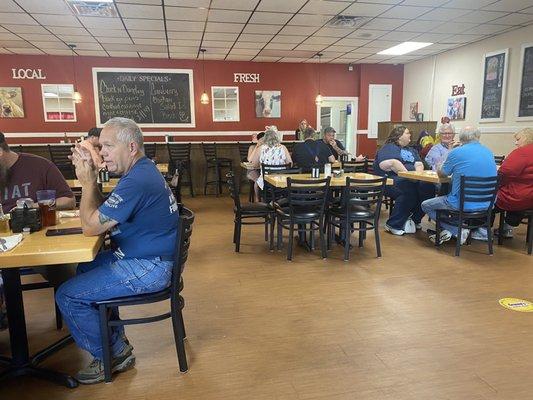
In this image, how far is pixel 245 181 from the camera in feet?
28.2

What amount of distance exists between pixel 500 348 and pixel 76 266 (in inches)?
105

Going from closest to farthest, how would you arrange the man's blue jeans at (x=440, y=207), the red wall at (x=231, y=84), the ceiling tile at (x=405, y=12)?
the man's blue jeans at (x=440, y=207) < the ceiling tile at (x=405, y=12) < the red wall at (x=231, y=84)

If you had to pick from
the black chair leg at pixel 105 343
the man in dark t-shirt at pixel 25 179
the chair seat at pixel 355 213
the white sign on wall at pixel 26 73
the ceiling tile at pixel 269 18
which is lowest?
the black chair leg at pixel 105 343

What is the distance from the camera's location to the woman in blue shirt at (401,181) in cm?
495

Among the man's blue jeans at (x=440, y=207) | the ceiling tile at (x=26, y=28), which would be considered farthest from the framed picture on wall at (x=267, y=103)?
the man's blue jeans at (x=440, y=207)

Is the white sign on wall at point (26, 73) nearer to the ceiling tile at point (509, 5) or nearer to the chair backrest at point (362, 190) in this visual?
the chair backrest at point (362, 190)

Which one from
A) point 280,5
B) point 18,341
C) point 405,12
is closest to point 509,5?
point 405,12

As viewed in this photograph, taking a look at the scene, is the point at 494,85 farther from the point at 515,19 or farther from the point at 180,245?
the point at 180,245

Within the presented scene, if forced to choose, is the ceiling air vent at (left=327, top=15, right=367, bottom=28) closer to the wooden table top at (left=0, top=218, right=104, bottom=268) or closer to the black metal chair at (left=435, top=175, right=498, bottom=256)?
the black metal chair at (left=435, top=175, right=498, bottom=256)

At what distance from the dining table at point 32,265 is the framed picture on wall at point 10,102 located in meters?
8.03

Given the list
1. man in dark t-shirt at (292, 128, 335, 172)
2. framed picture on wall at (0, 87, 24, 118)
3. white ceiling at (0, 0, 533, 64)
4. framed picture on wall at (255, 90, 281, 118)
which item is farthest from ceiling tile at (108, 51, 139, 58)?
man in dark t-shirt at (292, 128, 335, 172)

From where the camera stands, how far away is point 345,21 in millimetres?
6020

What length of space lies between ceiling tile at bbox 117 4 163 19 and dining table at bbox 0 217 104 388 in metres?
4.15

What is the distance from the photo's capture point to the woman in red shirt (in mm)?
4121
